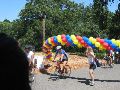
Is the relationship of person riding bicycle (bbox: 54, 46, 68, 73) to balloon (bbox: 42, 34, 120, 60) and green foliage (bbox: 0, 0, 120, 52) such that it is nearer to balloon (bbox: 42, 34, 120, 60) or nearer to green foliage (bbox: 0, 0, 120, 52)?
balloon (bbox: 42, 34, 120, 60)

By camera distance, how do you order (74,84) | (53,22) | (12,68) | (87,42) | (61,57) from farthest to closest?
(53,22)
(87,42)
(61,57)
(74,84)
(12,68)

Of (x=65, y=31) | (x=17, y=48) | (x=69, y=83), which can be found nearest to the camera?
(x=17, y=48)

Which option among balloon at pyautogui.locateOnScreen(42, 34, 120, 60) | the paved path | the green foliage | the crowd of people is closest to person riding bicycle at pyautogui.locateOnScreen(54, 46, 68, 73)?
the paved path

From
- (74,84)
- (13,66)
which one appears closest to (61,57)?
(74,84)

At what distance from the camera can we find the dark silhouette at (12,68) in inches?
68.2

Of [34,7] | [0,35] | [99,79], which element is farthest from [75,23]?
[0,35]

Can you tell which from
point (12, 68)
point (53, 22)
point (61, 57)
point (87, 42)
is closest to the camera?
point (12, 68)

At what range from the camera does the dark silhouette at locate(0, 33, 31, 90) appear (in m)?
1.73

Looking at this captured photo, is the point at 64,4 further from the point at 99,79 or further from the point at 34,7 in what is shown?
the point at 99,79

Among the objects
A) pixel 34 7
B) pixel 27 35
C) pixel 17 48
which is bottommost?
pixel 17 48

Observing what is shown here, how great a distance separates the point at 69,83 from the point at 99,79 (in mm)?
2392

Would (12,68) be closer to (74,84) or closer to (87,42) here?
(74,84)

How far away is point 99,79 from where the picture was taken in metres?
19.8

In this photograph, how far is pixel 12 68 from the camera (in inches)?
69.6
